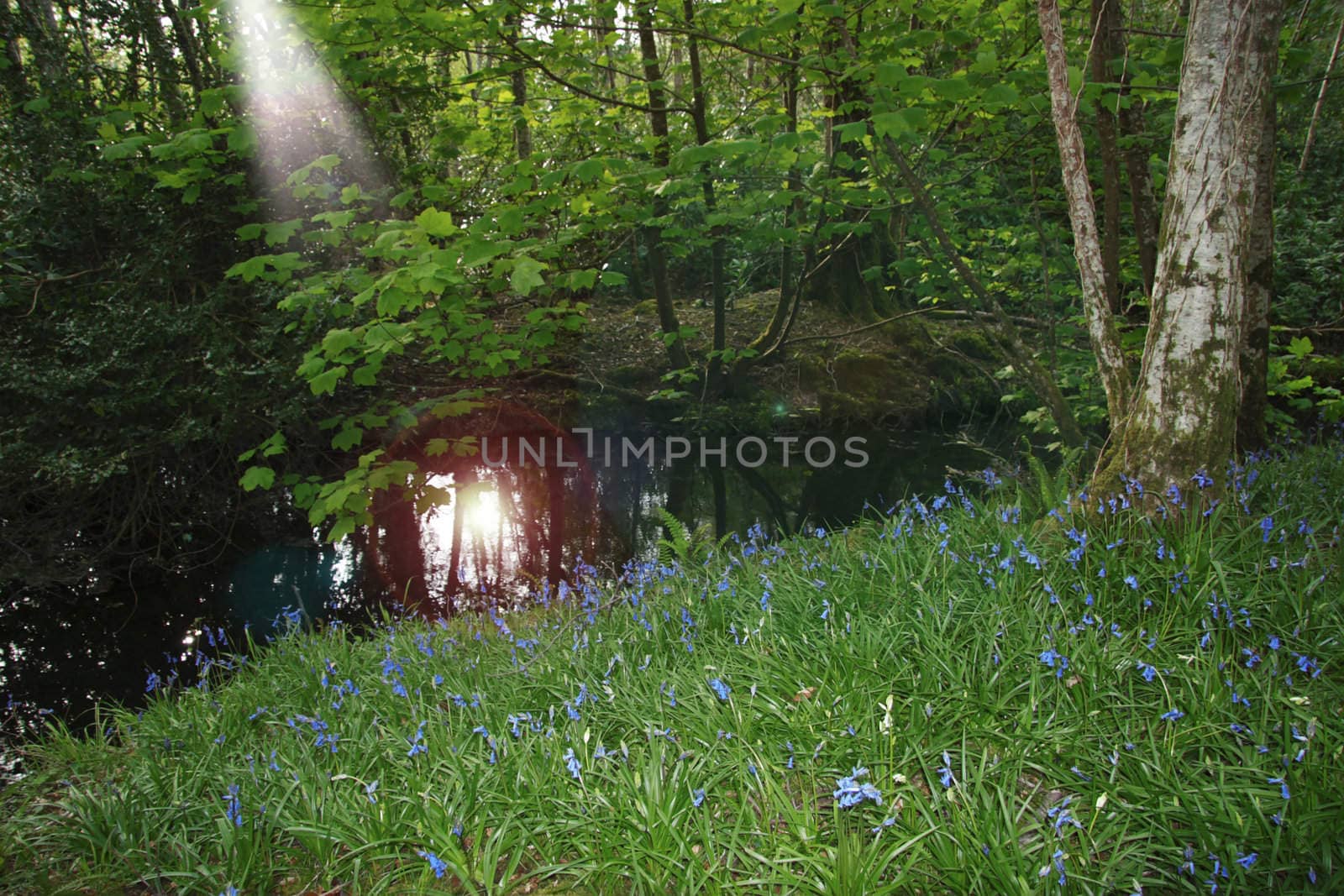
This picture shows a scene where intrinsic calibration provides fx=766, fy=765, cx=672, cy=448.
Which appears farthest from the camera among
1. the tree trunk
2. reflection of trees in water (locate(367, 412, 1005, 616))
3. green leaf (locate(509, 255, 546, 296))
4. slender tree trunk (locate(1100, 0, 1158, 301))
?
reflection of trees in water (locate(367, 412, 1005, 616))

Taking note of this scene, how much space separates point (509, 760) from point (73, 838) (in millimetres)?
1690

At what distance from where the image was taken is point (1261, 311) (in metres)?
4.60

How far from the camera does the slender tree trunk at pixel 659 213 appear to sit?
701cm

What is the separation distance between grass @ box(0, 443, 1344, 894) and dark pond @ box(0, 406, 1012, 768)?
1735 mm

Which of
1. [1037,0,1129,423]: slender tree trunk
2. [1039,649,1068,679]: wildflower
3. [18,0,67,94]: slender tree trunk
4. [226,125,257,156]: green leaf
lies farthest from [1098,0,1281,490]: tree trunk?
[18,0,67,94]: slender tree trunk

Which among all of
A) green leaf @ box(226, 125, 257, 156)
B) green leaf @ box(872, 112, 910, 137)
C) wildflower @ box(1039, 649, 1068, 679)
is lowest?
wildflower @ box(1039, 649, 1068, 679)

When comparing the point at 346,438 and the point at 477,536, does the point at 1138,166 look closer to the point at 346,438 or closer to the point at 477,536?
the point at 346,438

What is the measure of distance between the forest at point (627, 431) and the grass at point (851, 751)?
0.02 m

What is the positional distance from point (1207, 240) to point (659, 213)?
274 inches

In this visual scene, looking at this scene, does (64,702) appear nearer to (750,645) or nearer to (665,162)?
(750,645)

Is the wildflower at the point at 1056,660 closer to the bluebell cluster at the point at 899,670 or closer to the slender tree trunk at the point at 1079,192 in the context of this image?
the bluebell cluster at the point at 899,670

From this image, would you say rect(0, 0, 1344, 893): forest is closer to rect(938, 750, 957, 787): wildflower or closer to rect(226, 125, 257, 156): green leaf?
rect(938, 750, 957, 787): wildflower

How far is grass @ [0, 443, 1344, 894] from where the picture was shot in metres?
2.00

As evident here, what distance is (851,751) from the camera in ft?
7.77
